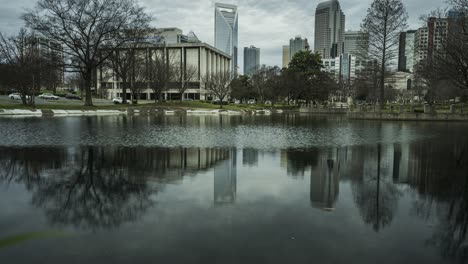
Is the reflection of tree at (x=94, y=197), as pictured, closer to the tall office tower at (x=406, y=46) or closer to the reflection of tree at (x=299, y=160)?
the reflection of tree at (x=299, y=160)

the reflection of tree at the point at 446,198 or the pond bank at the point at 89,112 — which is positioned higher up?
the pond bank at the point at 89,112

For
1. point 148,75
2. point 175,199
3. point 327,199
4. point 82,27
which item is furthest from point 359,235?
point 148,75

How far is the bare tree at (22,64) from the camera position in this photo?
4522 centimetres

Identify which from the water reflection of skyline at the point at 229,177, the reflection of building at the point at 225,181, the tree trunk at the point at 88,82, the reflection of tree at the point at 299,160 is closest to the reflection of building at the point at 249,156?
the water reflection of skyline at the point at 229,177

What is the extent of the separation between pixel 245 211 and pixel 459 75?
4217 cm

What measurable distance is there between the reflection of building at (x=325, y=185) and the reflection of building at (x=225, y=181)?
1.77m

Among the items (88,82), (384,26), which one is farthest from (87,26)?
(384,26)

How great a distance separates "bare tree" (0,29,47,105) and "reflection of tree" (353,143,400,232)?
4627 centimetres

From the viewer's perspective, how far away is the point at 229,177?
9.78 meters

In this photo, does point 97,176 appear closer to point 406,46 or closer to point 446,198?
point 446,198

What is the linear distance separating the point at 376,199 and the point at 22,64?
165ft

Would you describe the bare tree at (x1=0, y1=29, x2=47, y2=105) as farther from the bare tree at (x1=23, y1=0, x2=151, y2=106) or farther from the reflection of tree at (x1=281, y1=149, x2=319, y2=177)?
the reflection of tree at (x1=281, y1=149, x2=319, y2=177)

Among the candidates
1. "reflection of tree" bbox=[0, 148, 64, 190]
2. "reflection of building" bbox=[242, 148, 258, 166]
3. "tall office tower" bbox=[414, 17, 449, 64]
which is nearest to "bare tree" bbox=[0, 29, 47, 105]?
"reflection of tree" bbox=[0, 148, 64, 190]

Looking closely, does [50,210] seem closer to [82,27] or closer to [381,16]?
[82,27]
